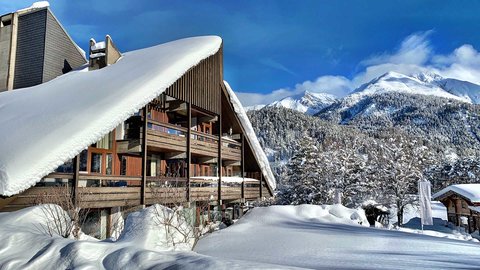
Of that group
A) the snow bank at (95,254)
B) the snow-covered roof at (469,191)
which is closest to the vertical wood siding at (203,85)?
the snow bank at (95,254)

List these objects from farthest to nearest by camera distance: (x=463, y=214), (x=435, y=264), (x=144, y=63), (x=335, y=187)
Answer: (x=335, y=187)
(x=463, y=214)
(x=144, y=63)
(x=435, y=264)

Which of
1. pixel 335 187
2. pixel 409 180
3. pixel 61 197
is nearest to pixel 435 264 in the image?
→ pixel 61 197

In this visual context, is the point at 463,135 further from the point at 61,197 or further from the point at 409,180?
the point at 61,197

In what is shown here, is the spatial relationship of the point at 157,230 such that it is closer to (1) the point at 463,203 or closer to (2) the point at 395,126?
(1) the point at 463,203

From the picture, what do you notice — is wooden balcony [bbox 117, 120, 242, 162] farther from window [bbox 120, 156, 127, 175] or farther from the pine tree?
the pine tree

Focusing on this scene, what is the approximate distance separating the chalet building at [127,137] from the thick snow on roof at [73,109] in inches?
1.2

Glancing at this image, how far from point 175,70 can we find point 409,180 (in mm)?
28555

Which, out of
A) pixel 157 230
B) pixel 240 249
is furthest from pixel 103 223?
pixel 157 230

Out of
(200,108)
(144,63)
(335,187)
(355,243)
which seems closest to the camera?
(355,243)

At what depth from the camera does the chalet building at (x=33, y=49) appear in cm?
1967

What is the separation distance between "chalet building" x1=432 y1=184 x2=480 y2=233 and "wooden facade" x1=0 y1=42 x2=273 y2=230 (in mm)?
16635

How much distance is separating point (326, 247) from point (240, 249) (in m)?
2.08

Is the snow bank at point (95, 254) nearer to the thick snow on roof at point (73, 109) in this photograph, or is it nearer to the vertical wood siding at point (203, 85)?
the thick snow on roof at point (73, 109)

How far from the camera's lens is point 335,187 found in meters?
33.7
